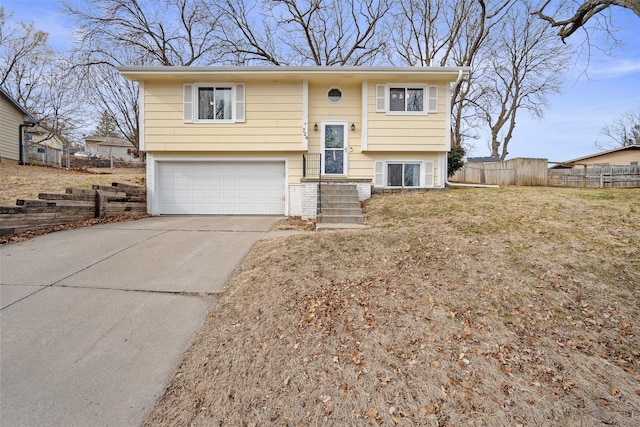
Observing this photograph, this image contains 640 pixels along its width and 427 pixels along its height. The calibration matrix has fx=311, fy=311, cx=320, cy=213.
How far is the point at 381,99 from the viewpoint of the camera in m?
10.4

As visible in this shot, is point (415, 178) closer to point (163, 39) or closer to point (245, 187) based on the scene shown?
point (245, 187)

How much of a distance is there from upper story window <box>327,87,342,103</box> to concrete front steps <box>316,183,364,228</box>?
3.22 metres

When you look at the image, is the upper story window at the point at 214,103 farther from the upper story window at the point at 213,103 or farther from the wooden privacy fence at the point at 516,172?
the wooden privacy fence at the point at 516,172

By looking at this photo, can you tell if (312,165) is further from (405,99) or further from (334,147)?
(405,99)

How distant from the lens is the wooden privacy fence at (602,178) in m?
14.9

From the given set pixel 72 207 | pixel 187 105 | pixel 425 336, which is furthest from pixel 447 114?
pixel 72 207

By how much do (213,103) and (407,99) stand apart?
21.4ft

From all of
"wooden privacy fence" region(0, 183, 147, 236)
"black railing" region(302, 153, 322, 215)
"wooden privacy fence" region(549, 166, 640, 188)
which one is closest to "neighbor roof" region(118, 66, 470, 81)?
"black railing" region(302, 153, 322, 215)

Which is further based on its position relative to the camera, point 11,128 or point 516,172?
point 11,128

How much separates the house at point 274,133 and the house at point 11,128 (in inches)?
557

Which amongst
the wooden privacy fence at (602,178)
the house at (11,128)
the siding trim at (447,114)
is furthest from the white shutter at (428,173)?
the house at (11,128)

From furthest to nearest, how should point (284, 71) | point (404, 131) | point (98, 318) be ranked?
point (404, 131), point (284, 71), point (98, 318)

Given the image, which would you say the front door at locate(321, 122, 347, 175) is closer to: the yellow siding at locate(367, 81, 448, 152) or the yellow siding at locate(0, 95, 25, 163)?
the yellow siding at locate(367, 81, 448, 152)

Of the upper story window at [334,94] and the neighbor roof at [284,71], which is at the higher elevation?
the neighbor roof at [284,71]
